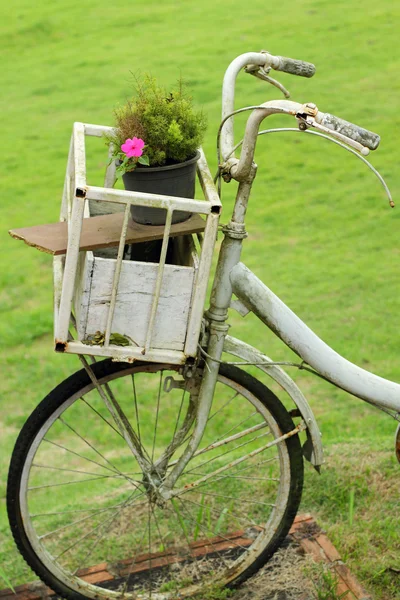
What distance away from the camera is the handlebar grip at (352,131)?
5.57 feet

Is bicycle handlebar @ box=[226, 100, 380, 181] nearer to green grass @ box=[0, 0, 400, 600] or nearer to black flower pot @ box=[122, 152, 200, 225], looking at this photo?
black flower pot @ box=[122, 152, 200, 225]

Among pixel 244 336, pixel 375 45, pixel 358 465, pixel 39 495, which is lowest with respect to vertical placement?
pixel 39 495

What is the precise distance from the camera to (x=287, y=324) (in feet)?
6.91

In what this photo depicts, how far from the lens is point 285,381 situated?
221 centimetres

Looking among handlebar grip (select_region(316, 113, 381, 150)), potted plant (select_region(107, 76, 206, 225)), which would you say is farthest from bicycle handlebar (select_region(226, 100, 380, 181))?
potted plant (select_region(107, 76, 206, 225))

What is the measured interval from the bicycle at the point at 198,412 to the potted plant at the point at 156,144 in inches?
3.4

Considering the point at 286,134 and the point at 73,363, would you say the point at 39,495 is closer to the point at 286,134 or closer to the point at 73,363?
the point at 73,363

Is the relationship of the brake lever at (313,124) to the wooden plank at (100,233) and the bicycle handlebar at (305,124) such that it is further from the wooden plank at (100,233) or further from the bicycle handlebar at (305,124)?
the wooden plank at (100,233)

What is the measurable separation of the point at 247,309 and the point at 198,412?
32cm

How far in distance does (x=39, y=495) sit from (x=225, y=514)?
0.97 m

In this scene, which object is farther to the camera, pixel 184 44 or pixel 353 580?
pixel 184 44

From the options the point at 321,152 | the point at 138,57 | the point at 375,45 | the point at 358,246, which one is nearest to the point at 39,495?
the point at 358,246

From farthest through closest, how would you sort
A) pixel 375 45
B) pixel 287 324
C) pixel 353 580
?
pixel 375 45 < pixel 353 580 < pixel 287 324

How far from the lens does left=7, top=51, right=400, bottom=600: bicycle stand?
189 centimetres
